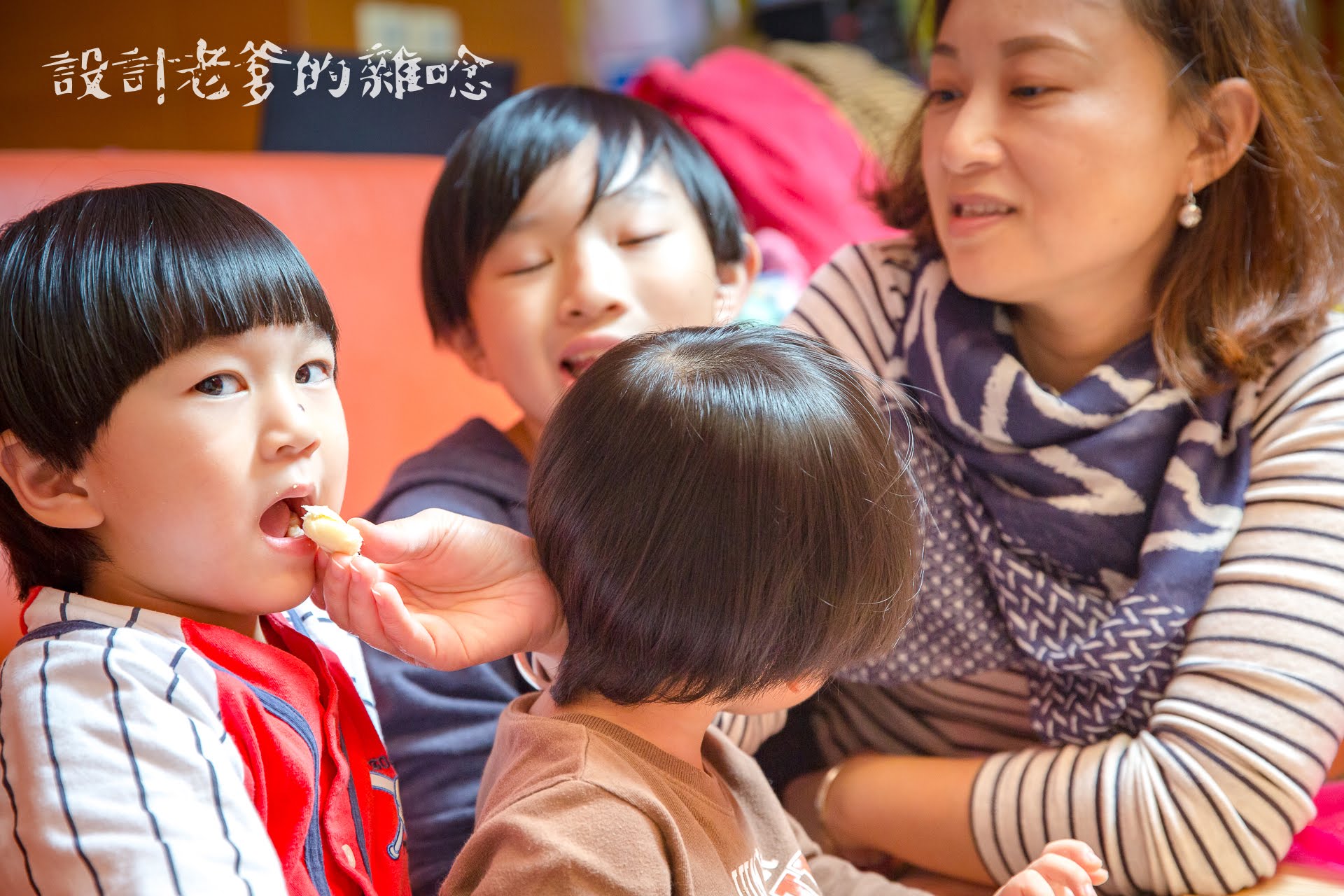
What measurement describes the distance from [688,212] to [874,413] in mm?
435

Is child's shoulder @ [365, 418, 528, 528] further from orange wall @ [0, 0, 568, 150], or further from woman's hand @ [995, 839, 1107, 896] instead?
woman's hand @ [995, 839, 1107, 896]

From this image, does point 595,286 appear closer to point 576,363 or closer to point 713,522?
point 576,363

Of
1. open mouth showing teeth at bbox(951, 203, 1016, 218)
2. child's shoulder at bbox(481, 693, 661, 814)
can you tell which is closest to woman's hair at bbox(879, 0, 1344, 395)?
open mouth showing teeth at bbox(951, 203, 1016, 218)

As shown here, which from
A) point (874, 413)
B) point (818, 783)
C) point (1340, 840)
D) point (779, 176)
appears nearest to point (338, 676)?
point (874, 413)

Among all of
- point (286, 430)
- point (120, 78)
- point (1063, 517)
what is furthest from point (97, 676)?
point (1063, 517)

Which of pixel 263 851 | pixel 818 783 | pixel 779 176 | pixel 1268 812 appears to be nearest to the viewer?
pixel 263 851

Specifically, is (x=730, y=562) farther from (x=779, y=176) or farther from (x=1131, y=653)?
(x=779, y=176)

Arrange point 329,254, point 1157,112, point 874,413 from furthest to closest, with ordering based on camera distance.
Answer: point 329,254
point 1157,112
point 874,413

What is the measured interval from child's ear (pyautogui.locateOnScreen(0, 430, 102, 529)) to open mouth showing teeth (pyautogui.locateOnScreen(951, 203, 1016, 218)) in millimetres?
692

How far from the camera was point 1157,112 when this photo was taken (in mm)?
929

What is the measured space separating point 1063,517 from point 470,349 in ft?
1.79

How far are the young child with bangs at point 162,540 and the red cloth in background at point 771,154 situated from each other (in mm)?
1205

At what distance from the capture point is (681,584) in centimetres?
62

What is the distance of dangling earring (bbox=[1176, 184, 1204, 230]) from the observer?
97 cm
